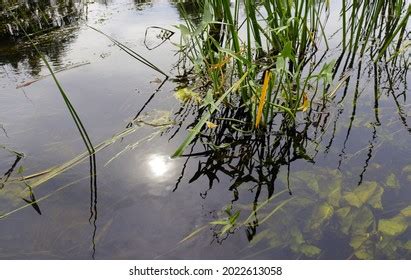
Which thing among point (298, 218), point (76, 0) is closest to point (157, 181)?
point (298, 218)

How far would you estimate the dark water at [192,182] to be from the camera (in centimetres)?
138

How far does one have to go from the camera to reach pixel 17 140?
6.63ft

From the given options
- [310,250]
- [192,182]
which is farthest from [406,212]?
[192,182]

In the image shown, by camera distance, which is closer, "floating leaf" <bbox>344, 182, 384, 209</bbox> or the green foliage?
the green foliage

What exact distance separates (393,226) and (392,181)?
288 millimetres

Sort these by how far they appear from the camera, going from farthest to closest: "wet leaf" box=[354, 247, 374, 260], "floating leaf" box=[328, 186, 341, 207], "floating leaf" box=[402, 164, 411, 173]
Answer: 1. "floating leaf" box=[402, 164, 411, 173]
2. "floating leaf" box=[328, 186, 341, 207]
3. "wet leaf" box=[354, 247, 374, 260]

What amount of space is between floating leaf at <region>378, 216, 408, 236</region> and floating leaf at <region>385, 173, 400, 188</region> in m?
0.20

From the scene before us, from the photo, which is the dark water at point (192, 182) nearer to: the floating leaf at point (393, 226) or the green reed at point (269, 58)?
the floating leaf at point (393, 226)

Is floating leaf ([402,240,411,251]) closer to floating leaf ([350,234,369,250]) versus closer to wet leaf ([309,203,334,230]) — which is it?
floating leaf ([350,234,369,250])

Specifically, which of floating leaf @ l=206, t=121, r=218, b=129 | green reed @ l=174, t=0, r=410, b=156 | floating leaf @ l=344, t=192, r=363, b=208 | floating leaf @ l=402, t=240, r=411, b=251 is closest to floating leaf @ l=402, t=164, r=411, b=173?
floating leaf @ l=344, t=192, r=363, b=208

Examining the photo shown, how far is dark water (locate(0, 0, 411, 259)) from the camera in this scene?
1.38 meters

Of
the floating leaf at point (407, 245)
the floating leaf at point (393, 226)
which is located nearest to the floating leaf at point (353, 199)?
the floating leaf at point (393, 226)

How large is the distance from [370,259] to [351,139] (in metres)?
0.77
